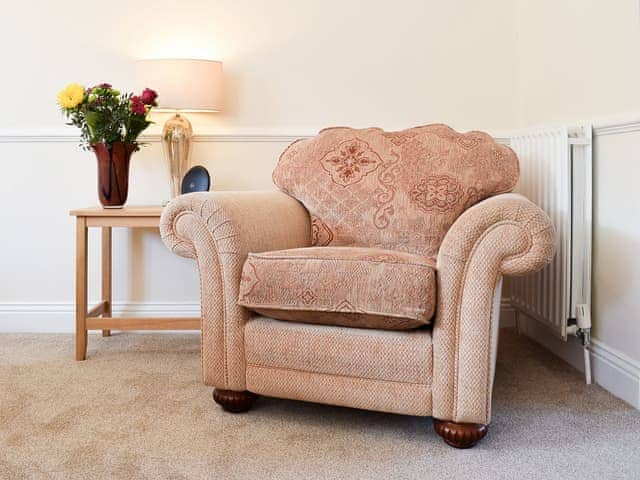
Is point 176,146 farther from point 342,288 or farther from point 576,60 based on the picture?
point 576,60

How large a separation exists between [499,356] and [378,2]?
158cm

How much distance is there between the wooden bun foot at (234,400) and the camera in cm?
209

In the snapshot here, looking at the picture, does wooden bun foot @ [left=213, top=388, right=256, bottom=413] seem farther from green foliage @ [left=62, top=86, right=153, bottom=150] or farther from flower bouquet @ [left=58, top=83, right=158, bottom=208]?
green foliage @ [left=62, top=86, right=153, bottom=150]

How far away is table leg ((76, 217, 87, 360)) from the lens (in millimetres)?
2719

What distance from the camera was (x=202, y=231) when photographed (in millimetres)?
2045

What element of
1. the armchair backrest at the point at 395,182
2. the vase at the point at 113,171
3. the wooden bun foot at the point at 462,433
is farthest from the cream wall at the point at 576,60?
the vase at the point at 113,171

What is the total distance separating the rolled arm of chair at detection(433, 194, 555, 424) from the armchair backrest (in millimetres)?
485

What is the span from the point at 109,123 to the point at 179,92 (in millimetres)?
300

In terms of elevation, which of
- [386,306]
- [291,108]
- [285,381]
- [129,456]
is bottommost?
[129,456]

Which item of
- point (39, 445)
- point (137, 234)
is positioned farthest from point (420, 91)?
point (39, 445)

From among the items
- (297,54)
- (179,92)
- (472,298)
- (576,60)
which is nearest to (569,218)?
(576,60)

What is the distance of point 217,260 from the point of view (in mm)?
2043

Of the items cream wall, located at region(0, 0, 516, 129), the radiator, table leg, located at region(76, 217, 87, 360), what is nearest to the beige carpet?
table leg, located at region(76, 217, 87, 360)

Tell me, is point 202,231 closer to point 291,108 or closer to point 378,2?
point 291,108
